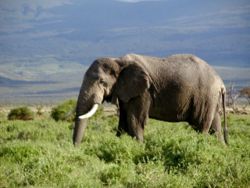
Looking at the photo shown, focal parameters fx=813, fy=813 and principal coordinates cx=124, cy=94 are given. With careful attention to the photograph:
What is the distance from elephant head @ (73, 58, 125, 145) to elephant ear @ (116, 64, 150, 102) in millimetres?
130

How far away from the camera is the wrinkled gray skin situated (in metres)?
16.2

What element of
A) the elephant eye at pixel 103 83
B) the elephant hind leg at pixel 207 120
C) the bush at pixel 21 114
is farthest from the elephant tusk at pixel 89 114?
the bush at pixel 21 114

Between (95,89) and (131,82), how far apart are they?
85 centimetres

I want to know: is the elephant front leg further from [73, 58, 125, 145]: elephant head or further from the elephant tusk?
the elephant tusk

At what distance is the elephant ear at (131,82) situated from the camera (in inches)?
646

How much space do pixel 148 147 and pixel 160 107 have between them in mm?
3015

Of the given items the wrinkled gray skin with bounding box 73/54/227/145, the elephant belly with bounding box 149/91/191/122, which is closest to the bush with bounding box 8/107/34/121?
the wrinkled gray skin with bounding box 73/54/227/145

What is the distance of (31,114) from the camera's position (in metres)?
42.5

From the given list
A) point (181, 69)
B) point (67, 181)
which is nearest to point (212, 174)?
point (67, 181)

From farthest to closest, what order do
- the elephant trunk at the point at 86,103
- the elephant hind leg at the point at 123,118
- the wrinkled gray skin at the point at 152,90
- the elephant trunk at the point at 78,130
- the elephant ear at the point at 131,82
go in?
1. the elephant hind leg at the point at 123,118
2. the elephant ear at the point at 131,82
3. the wrinkled gray skin at the point at 152,90
4. the elephant trunk at the point at 86,103
5. the elephant trunk at the point at 78,130

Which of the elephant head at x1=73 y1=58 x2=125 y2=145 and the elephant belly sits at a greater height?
the elephant head at x1=73 y1=58 x2=125 y2=145

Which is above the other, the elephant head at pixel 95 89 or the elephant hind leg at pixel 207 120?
the elephant head at pixel 95 89

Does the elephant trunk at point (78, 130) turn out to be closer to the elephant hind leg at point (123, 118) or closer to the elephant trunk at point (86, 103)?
the elephant trunk at point (86, 103)

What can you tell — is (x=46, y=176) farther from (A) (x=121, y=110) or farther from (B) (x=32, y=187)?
(A) (x=121, y=110)
